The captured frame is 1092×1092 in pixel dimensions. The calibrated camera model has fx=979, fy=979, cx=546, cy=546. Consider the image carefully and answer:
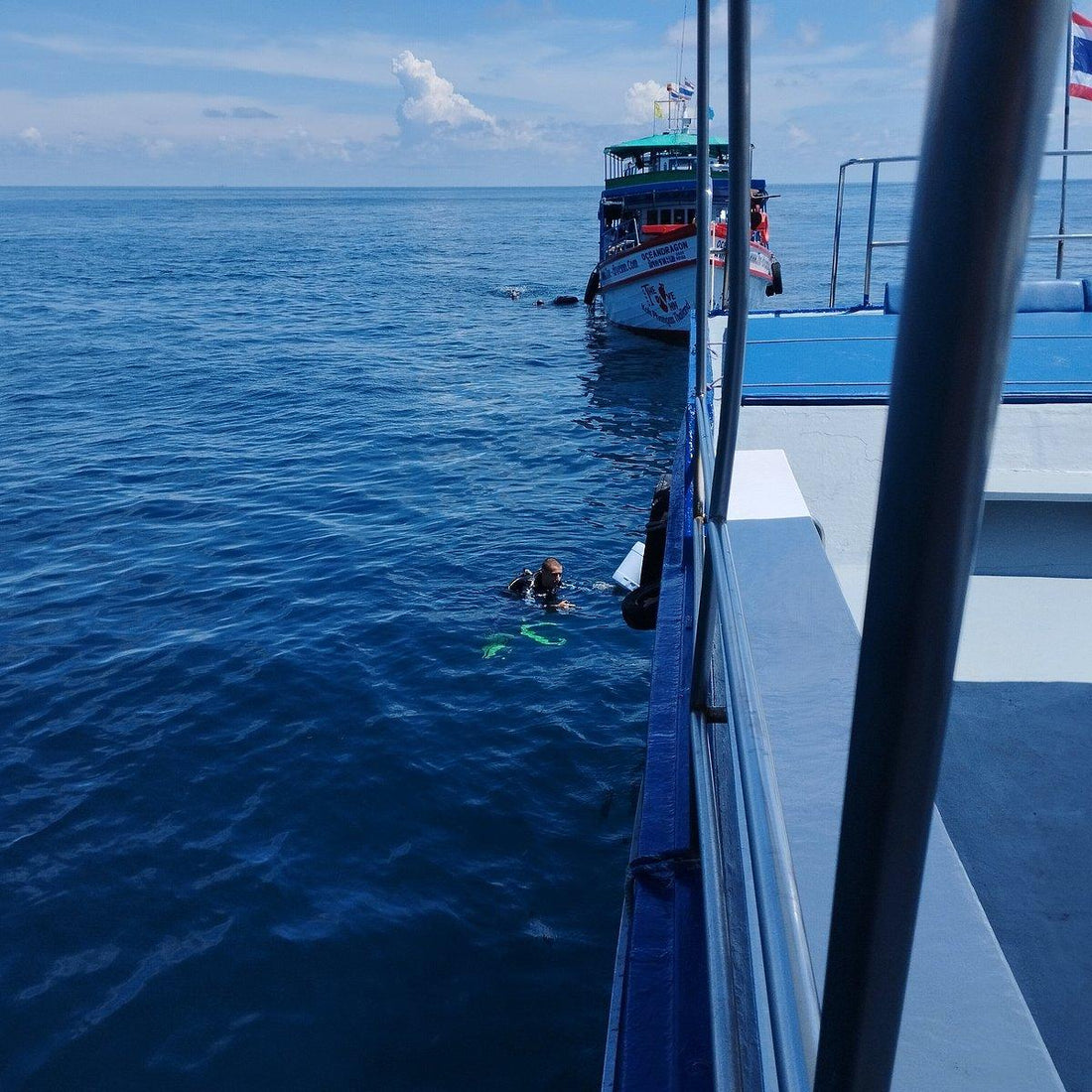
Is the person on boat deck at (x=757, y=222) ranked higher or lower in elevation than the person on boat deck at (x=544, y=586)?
higher

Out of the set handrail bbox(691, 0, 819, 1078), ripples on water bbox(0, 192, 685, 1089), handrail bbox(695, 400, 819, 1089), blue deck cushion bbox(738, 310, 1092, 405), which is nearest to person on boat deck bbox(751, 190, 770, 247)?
ripples on water bbox(0, 192, 685, 1089)

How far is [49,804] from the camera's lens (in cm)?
688

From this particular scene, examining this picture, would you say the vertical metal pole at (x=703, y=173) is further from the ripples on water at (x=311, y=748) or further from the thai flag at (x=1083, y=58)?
the thai flag at (x=1083, y=58)

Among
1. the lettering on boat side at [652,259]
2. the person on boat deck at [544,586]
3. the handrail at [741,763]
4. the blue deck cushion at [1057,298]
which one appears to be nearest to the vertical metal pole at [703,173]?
the handrail at [741,763]

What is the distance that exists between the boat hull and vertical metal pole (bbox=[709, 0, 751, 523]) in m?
22.7

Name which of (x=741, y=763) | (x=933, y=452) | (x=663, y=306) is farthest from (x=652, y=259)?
(x=933, y=452)

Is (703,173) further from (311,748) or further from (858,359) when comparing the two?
(311,748)

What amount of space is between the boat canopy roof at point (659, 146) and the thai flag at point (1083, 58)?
74.5 ft

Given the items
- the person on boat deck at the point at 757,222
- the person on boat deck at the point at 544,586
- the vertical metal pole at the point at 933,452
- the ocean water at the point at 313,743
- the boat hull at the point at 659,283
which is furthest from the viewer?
the person on boat deck at the point at 757,222

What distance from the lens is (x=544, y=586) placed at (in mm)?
10094

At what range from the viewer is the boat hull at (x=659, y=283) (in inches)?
976

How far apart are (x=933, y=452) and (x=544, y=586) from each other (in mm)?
9610

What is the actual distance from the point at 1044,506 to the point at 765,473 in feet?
6.37

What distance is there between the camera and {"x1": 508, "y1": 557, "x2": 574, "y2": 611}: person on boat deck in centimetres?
1000
